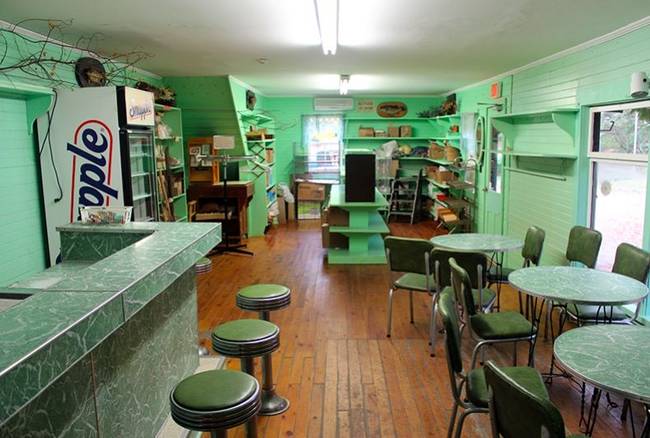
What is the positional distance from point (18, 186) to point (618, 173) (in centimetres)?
490

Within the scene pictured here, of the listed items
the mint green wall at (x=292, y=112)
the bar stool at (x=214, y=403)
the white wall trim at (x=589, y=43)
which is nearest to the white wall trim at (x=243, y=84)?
the mint green wall at (x=292, y=112)

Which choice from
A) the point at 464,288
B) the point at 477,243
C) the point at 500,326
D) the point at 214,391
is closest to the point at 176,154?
the point at 477,243

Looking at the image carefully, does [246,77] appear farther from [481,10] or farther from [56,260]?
[481,10]

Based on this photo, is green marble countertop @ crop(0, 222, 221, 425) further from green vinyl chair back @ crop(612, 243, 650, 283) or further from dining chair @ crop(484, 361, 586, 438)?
green vinyl chair back @ crop(612, 243, 650, 283)

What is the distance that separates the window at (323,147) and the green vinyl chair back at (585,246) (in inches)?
284

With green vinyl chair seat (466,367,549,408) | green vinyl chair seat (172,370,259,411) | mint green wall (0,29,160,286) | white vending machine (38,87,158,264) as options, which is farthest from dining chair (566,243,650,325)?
mint green wall (0,29,160,286)


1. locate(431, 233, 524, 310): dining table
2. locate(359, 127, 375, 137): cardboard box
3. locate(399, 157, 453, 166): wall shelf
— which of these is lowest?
locate(431, 233, 524, 310): dining table

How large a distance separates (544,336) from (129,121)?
12.7ft

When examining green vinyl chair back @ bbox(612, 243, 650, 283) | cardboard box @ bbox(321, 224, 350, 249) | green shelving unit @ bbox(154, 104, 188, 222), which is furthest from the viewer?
cardboard box @ bbox(321, 224, 350, 249)

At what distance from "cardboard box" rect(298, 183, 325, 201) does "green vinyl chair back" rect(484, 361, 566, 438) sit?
8.55 metres

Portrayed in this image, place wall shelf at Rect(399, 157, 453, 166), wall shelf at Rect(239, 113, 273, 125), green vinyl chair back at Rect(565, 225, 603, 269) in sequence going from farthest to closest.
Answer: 1. wall shelf at Rect(399, 157, 453, 166)
2. wall shelf at Rect(239, 113, 273, 125)
3. green vinyl chair back at Rect(565, 225, 603, 269)

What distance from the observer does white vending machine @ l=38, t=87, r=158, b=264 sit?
4.32 metres

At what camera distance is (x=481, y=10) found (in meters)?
3.51

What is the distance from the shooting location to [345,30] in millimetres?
4238
